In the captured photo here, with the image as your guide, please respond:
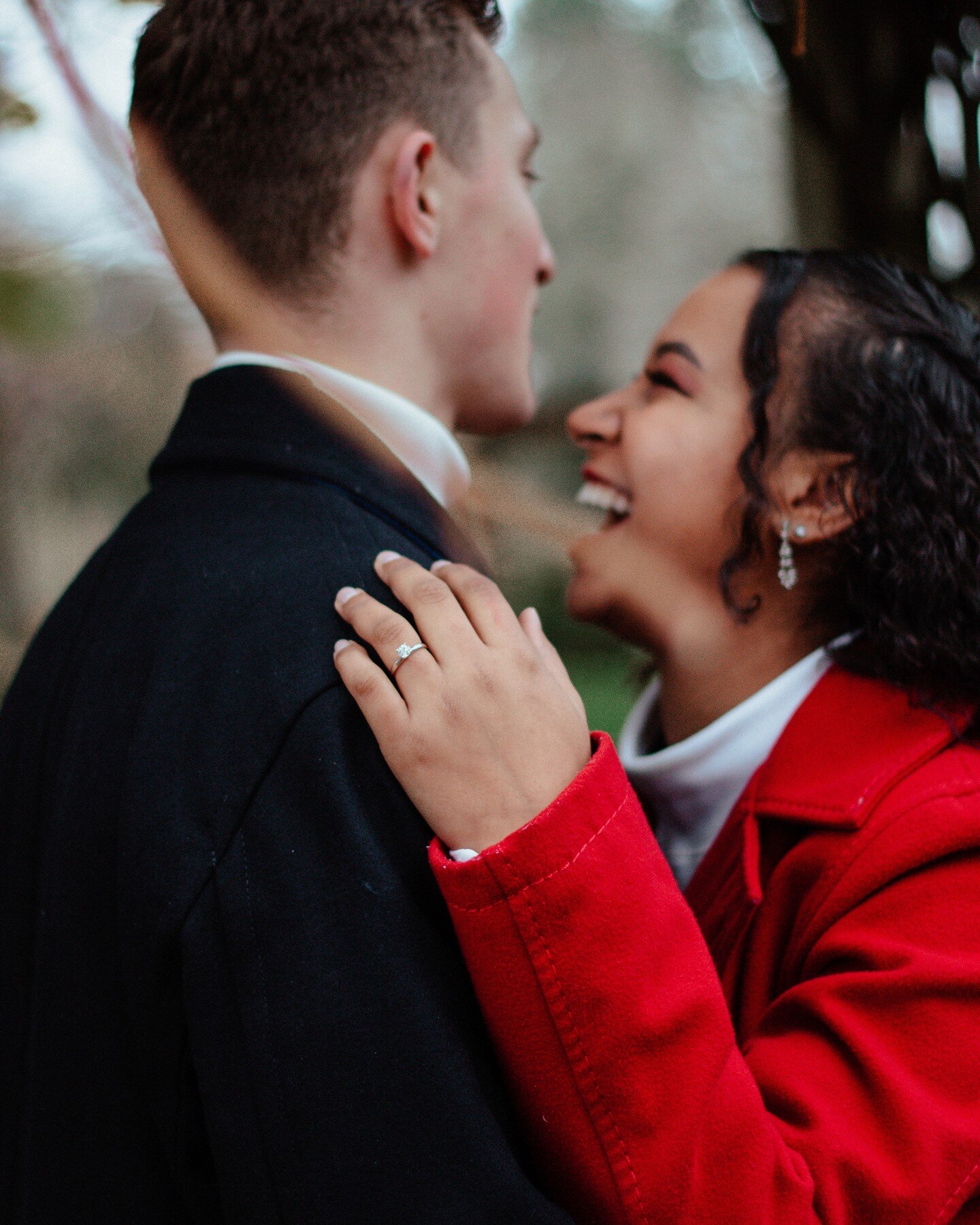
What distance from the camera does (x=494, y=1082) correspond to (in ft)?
2.89

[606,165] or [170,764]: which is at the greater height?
[170,764]

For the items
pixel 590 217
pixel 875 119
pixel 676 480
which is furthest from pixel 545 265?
pixel 590 217

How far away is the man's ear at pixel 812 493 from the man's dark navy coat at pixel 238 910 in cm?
65

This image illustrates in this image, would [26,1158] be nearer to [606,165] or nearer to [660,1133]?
[660,1133]

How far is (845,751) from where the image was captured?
4.21 feet

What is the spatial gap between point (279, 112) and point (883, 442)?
96cm

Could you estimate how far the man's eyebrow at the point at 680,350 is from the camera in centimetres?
162

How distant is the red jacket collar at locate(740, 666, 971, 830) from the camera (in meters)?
1.19

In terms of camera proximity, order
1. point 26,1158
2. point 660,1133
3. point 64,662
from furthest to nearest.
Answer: point 64,662, point 26,1158, point 660,1133

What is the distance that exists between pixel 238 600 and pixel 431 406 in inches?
19.8

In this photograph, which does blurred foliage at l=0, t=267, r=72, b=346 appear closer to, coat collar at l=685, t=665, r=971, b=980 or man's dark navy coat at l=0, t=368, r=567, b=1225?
man's dark navy coat at l=0, t=368, r=567, b=1225

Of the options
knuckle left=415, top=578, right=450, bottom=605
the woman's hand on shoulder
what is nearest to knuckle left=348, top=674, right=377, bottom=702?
the woman's hand on shoulder

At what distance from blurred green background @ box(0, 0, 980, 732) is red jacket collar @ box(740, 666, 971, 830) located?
865 mm

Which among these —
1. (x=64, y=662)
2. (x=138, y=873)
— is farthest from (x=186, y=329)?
(x=138, y=873)
